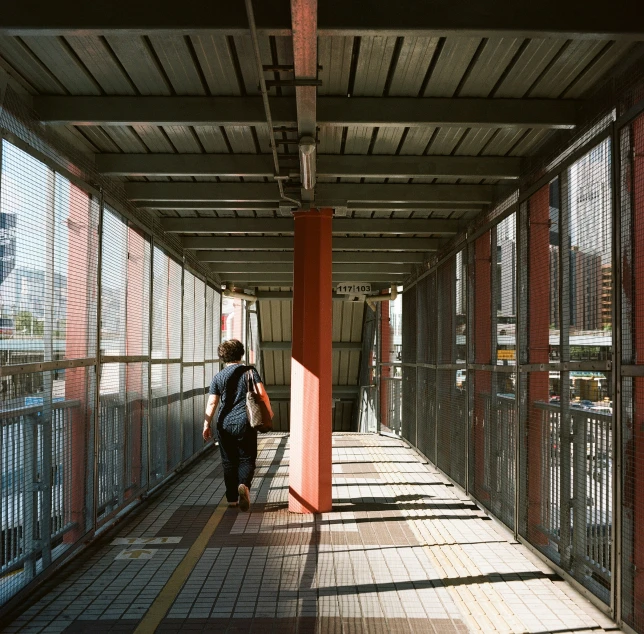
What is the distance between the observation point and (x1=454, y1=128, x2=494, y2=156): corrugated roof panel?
20.6 ft

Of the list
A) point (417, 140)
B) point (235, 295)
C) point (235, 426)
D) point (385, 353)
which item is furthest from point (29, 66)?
point (385, 353)

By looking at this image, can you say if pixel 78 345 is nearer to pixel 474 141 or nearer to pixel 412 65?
pixel 412 65

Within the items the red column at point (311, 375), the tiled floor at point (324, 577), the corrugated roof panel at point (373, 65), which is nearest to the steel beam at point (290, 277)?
the red column at point (311, 375)

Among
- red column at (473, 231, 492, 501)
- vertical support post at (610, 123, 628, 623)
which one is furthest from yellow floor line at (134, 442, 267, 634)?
red column at (473, 231, 492, 501)

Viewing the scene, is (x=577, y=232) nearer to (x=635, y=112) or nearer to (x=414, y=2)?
(x=635, y=112)

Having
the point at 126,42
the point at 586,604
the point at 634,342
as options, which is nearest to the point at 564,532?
the point at 586,604

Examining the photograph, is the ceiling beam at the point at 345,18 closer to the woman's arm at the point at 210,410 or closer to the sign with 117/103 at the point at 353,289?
the woman's arm at the point at 210,410

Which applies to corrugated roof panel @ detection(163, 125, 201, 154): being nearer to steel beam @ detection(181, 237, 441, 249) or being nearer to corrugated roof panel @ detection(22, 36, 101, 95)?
corrugated roof panel @ detection(22, 36, 101, 95)

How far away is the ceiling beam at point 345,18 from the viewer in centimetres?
398

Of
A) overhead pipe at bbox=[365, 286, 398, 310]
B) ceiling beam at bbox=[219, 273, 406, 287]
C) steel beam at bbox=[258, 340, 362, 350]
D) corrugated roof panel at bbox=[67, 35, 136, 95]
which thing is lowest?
steel beam at bbox=[258, 340, 362, 350]

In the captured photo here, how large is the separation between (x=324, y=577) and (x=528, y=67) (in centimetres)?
372

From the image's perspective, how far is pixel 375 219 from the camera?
10.1 m

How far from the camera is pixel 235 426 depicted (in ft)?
24.1

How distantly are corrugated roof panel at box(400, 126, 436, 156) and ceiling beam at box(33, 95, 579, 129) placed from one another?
0.56 m
